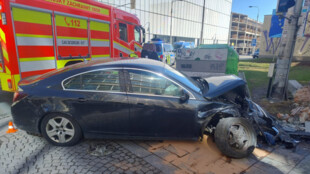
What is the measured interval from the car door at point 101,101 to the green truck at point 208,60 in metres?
4.87

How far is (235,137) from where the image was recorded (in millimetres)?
3088

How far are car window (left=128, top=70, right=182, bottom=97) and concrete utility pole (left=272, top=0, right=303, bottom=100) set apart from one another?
15.4ft

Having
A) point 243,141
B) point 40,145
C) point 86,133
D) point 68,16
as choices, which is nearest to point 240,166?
point 243,141

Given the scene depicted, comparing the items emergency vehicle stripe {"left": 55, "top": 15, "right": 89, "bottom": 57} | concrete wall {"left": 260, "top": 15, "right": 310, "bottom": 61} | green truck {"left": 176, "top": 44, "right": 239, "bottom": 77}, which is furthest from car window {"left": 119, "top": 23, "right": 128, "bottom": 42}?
concrete wall {"left": 260, "top": 15, "right": 310, "bottom": 61}

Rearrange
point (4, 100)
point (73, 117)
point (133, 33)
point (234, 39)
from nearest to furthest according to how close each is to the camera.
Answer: point (73, 117) → point (4, 100) → point (133, 33) → point (234, 39)

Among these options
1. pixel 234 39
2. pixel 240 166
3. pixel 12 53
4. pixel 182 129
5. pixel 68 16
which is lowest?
pixel 240 166

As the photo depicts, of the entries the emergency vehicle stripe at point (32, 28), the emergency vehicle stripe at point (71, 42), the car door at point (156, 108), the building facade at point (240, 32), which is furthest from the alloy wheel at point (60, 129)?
the building facade at point (240, 32)

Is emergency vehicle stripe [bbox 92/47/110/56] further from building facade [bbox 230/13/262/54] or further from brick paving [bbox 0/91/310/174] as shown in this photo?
building facade [bbox 230/13/262/54]

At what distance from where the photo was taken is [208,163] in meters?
2.88

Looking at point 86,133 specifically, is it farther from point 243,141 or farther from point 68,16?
point 68,16

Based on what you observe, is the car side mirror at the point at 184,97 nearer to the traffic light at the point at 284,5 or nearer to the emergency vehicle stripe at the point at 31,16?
the emergency vehicle stripe at the point at 31,16

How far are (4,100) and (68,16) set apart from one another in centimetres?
321

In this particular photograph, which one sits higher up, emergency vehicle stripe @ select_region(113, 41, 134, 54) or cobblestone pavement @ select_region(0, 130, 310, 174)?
emergency vehicle stripe @ select_region(113, 41, 134, 54)

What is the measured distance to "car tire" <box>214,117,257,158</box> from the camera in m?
2.98
